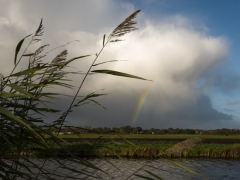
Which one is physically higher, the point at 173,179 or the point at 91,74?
the point at 91,74

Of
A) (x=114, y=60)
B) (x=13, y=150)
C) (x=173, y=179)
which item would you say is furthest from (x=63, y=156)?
(x=173, y=179)

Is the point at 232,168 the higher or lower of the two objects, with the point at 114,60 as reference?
lower

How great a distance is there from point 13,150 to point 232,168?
20.5 meters

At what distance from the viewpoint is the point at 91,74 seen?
2301 mm

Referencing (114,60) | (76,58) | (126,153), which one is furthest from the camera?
(126,153)

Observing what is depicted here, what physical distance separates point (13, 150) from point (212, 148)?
27609mm

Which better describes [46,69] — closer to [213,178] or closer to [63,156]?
[63,156]

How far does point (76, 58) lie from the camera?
2203 millimetres

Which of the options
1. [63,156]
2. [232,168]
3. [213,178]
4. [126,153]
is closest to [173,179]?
[213,178]

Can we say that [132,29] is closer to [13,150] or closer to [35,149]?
[35,149]

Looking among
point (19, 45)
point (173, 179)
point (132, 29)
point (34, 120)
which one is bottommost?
point (173, 179)

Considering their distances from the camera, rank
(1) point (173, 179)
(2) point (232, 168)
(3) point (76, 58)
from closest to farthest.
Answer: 1. (3) point (76, 58)
2. (1) point (173, 179)
3. (2) point (232, 168)

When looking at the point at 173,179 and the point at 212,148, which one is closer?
the point at 173,179

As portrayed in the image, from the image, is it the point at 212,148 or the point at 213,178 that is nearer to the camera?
the point at 213,178
